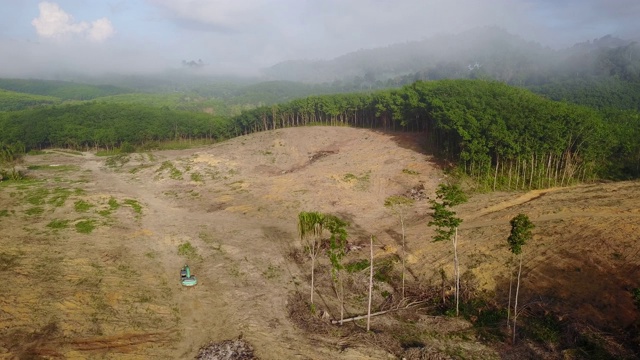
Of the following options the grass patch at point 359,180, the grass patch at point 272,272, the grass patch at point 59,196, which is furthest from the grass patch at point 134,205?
the grass patch at point 359,180

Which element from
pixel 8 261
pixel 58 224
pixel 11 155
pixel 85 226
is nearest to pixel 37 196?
pixel 58 224

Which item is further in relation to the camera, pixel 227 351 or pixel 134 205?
pixel 134 205

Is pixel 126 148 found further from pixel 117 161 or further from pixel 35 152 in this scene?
pixel 35 152

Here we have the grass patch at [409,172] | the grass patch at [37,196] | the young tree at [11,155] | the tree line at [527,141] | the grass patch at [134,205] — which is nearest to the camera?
the grass patch at [134,205]

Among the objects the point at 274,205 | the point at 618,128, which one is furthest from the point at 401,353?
the point at 618,128

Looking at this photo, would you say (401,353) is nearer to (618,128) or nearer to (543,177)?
(543,177)

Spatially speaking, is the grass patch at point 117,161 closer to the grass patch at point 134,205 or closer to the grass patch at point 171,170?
the grass patch at point 171,170
